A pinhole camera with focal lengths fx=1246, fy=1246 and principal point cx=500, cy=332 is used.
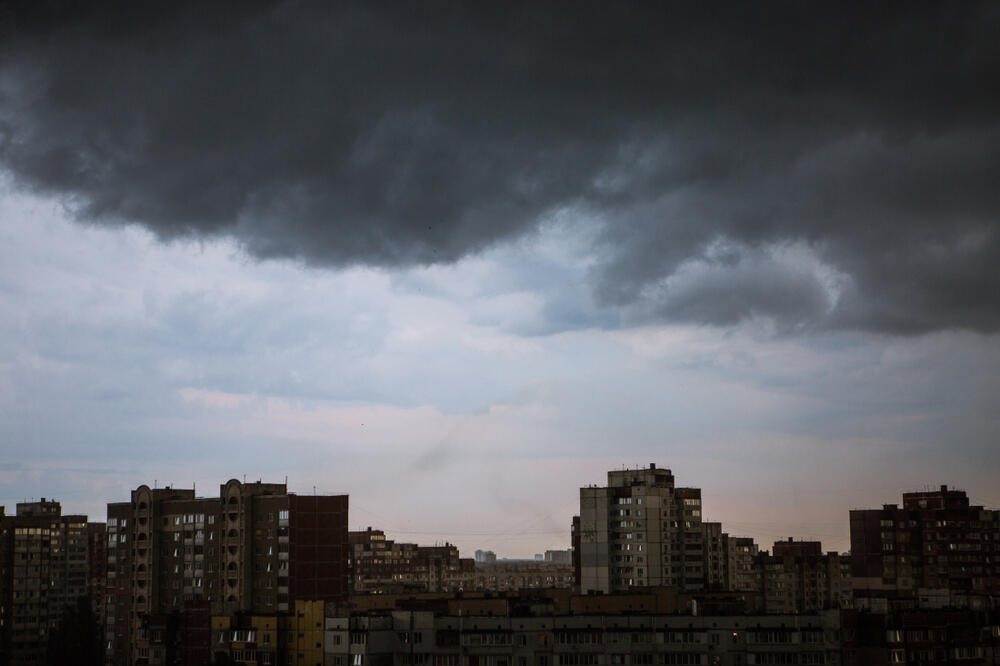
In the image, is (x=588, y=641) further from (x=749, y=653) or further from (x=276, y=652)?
(x=276, y=652)

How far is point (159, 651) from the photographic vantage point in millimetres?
188125

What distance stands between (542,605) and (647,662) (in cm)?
1950

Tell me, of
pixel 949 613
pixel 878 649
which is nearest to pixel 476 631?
pixel 878 649

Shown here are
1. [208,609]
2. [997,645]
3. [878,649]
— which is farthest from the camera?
[208,609]

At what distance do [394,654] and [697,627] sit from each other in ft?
126

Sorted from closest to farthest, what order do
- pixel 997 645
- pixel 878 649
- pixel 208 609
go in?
1. pixel 878 649
2. pixel 997 645
3. pixel 208 609

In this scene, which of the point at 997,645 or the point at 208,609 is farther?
the point at 208,609

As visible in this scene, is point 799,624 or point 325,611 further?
point 325,611

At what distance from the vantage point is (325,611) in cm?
16175

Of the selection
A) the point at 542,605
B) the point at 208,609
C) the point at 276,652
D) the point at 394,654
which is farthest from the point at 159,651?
the point at 542,605

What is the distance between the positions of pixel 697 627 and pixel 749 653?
23.0 feet

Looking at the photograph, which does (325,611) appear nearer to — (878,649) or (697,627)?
(697,627)

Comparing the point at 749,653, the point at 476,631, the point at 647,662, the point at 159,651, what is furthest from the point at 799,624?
the point at 159,651

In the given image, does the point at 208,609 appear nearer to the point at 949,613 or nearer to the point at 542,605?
the point at 542,605
